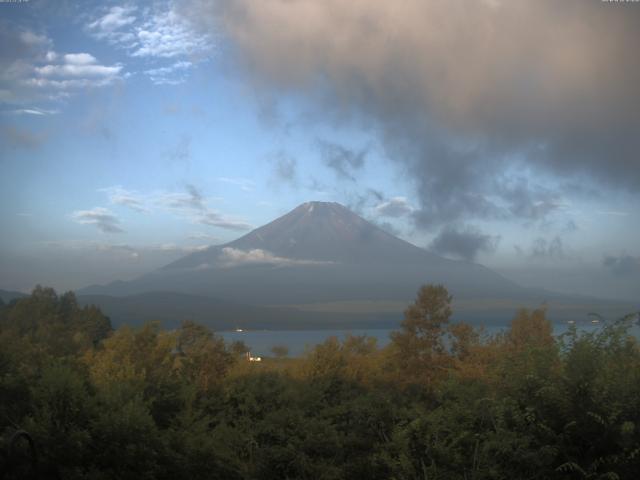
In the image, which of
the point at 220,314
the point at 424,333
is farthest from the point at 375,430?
the point at 220,314

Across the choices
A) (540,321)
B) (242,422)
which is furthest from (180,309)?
(242,422)

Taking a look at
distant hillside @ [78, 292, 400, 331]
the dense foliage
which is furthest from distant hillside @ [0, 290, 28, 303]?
distant hillside @ [78, 292, 400, 331]

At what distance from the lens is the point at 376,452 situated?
22.2ft

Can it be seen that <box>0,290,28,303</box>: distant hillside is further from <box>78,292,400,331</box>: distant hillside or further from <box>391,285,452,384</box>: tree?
<box>78,292,400,331</box>: distant hillside

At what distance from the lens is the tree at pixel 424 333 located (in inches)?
811

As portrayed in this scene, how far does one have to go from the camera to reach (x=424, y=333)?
2195 centimetres

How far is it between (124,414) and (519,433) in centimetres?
380

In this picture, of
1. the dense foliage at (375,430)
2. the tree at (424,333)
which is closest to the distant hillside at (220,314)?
the tree at (424,333)

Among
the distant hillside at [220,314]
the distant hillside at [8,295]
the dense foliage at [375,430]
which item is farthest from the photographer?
the distant hillside at [220,314]

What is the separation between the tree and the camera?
67.6ft

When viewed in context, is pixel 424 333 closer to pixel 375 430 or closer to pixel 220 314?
pixel 375 430

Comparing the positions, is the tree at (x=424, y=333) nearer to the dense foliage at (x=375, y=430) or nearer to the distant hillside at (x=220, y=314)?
the dense foliage at (x=375, y=430)

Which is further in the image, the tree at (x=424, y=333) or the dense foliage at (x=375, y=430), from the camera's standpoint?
the tree at (x=424, y=333)

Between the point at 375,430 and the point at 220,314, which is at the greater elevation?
the point at 375,430
